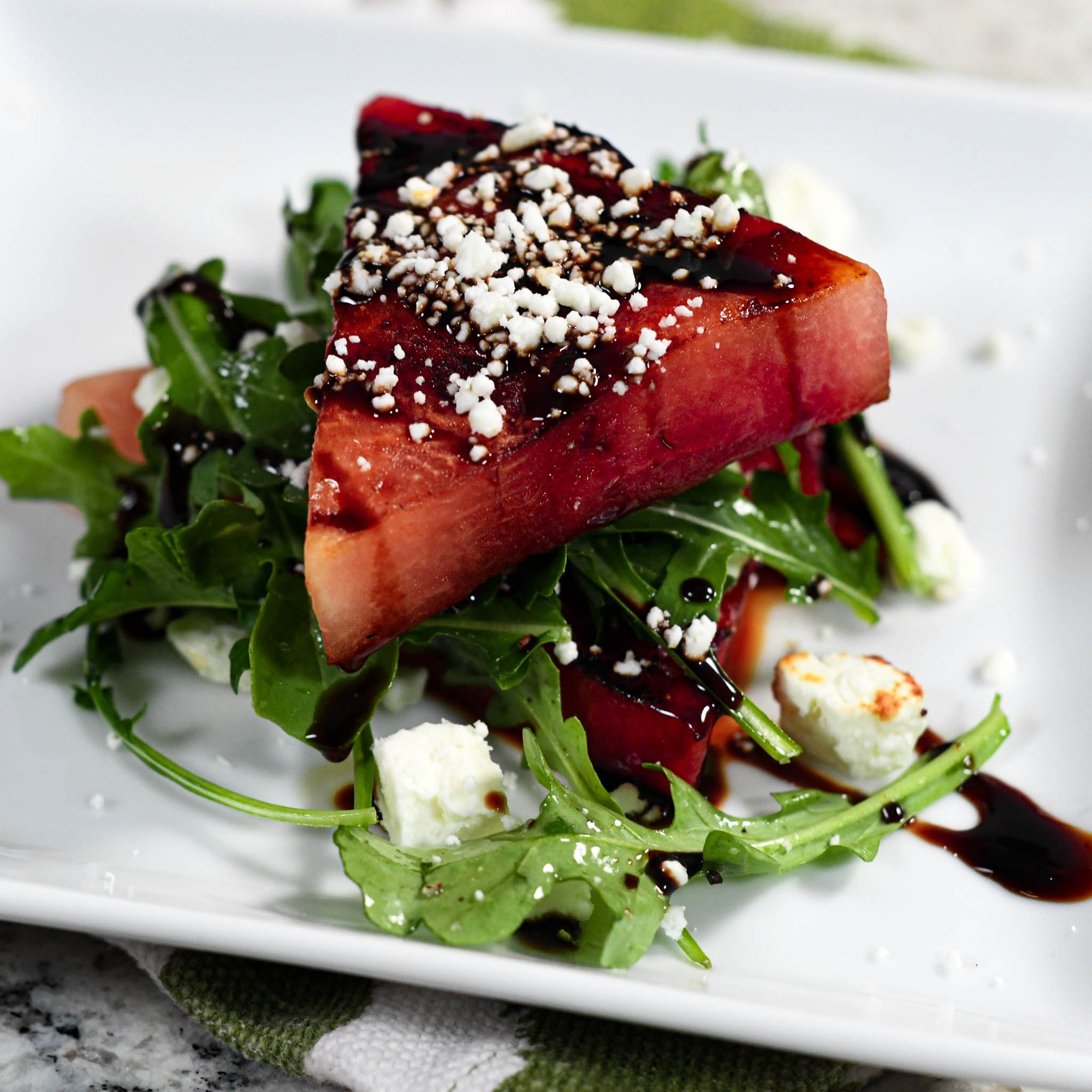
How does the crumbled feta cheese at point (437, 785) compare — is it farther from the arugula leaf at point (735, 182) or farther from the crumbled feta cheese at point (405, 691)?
the arugula leaf at point (735, 182)

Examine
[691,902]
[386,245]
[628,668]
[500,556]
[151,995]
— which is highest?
[386,245]

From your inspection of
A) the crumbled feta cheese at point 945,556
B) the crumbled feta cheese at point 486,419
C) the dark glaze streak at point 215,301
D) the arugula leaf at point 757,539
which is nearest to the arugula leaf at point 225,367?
the dark glaze streak at point 215,301

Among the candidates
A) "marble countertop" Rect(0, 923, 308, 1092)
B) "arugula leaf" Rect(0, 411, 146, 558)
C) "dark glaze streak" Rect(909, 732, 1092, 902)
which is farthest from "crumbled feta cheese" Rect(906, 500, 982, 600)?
"arugula leaf" Rect(0, 411, 146, 558)

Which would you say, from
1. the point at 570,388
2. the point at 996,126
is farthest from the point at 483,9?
the point at 570,388

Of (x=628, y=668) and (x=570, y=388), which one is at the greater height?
(x=570, y=388)

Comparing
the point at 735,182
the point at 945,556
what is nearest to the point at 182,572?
the point at 735,182

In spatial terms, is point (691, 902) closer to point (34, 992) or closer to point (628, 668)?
point (628, 668)

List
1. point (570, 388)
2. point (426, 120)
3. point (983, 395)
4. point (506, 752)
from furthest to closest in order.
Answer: point (983, 395) → point (426, 120) → point (506, 752) → point (570, 388)

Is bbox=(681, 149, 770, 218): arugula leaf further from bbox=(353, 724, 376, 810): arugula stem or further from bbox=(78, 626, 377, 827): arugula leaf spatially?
bbox=(78, 626, 377, 827): arugula leaf
